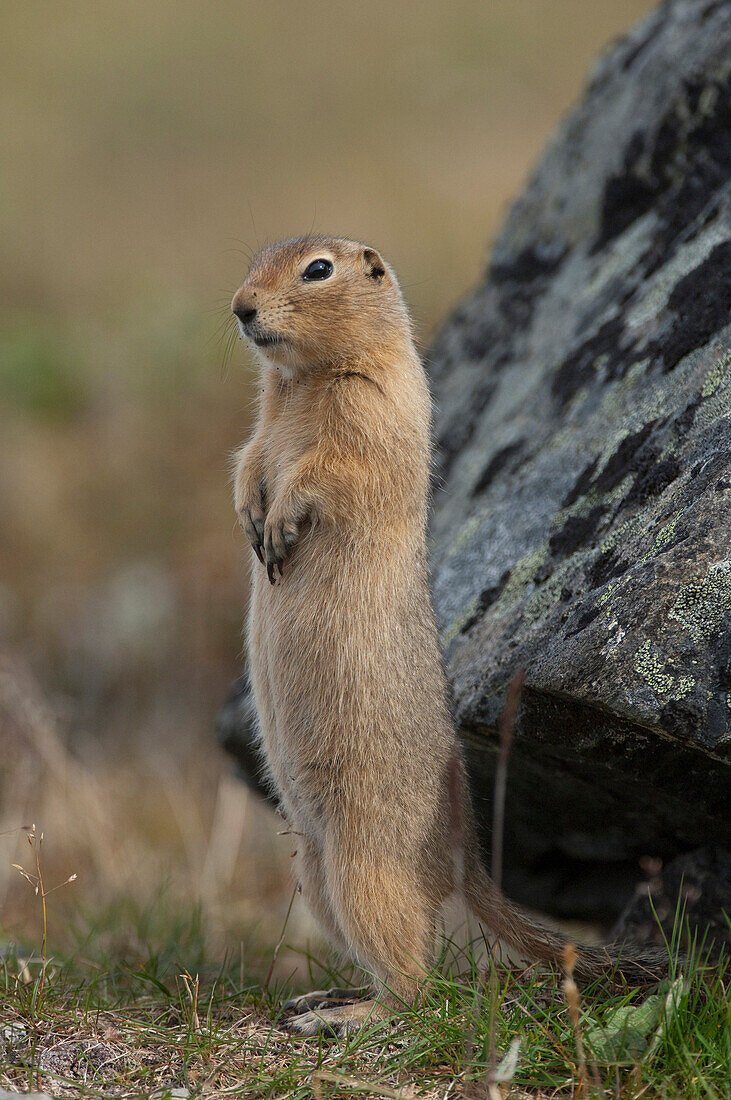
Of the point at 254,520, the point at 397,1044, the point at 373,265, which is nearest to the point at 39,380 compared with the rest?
the point at 373,265

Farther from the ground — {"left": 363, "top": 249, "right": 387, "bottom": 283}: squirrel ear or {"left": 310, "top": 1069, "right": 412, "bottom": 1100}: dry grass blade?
{"left": 363, "top": 249, "right": 387, "bottom": 283}: squirrel ear

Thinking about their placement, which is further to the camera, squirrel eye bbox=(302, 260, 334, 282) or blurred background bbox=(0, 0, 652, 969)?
blurred background bbox=(0, 0, 652, 969)

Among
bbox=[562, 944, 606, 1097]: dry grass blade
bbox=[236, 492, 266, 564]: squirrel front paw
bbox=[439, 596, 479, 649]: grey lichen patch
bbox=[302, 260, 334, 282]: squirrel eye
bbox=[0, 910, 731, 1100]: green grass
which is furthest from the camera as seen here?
bbox=[439, 596, 479, 649]: grey lichen patch

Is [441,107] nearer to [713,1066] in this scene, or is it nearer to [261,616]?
[261,616]

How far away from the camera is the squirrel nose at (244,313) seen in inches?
179

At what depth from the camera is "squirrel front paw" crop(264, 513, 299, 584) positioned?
4.59 meters

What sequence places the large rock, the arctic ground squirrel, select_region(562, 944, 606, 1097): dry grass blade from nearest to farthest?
1. select_region(562, 944, 606, 1097): dry grass blade
2. the large rock
3. the arctic ground squirrel

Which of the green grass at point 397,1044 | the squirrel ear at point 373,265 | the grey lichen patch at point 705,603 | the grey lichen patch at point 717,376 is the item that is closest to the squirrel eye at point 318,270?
the squirrel ear at point 373,265

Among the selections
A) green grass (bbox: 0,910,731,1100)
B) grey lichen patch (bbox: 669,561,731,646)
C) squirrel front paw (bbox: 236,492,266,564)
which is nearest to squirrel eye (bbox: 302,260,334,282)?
squirrel front paw (bbox: 236,492,266,564)

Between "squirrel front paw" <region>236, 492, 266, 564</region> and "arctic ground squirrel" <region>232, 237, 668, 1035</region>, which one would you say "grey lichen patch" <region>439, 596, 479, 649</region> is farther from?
"squirrel front paw" <region>236, 492, 266, 564</region>

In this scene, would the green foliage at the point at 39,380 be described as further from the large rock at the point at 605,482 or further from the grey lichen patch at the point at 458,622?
the grey lichen patch at the point at 458,622

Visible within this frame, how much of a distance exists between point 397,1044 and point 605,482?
8.21 ft

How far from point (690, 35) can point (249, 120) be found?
48.5 ft

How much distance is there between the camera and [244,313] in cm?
457
